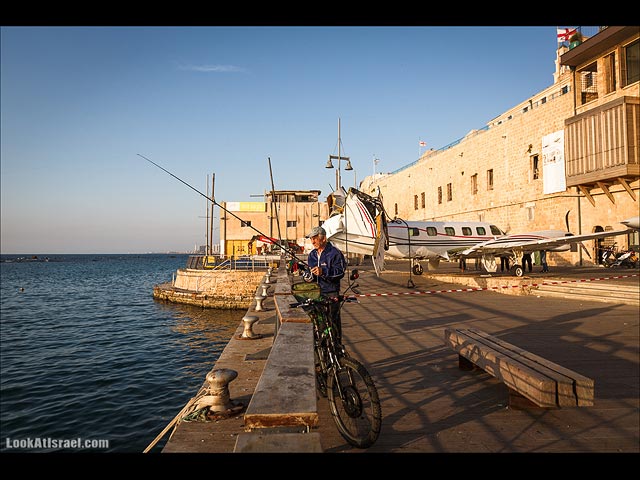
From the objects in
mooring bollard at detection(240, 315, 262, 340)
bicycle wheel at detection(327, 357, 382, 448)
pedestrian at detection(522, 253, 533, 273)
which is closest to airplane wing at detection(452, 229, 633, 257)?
pedestrian at detection(522, 253, 533, 273)

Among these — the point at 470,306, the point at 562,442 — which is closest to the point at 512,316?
the point at 470,306

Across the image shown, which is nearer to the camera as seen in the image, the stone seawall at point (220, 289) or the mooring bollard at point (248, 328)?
the mooring bollard at point (248, 328)

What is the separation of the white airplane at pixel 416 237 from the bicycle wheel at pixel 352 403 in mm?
12791

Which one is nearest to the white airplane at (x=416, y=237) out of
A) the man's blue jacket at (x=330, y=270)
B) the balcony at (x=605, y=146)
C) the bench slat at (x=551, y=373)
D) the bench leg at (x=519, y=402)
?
the balcony at (x=605, y=146)

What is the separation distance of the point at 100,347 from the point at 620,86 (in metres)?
27.2

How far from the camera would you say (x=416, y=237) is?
66.1ft

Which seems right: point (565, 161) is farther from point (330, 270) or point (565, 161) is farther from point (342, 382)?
point (342, 382)

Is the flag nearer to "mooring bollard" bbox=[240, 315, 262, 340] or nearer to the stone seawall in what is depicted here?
the stone seawall

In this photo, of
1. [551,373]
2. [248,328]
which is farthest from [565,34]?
[551,373]

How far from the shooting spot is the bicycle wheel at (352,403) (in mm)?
3588

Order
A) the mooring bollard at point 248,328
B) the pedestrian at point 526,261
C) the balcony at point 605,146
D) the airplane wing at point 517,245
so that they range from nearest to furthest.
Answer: the mooring bollard at point 248,328 → the airplane wing at point 517,245 → the balcony at point 605,146 → the pedestrian at point 526,261

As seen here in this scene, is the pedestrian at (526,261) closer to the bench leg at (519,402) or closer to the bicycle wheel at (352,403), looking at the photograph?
the bench leg at (519,402)

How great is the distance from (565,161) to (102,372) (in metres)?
26.0
